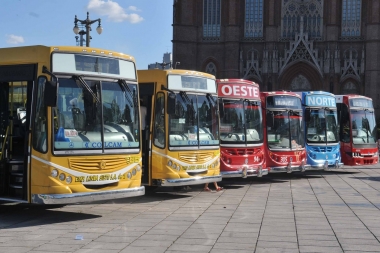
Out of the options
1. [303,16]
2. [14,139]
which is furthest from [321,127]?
[303,16]

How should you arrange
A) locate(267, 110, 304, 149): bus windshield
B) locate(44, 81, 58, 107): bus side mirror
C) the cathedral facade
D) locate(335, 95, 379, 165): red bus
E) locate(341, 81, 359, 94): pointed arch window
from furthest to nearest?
locate(341, 81, 359, 94): pointed arch window < the cathedral facade < locate(335, 95, 379, 165): red bus < locate(267, 110, 304, 149): bus windshield < locate(44, 81, 58, 107): bus side mirror

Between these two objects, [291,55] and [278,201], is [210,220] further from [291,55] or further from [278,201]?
[291,55]

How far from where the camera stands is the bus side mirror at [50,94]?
996 cm

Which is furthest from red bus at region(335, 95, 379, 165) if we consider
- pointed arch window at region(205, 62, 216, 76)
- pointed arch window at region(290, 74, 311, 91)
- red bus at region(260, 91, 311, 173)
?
pointed arch window at region(205, 62, 216, 76)

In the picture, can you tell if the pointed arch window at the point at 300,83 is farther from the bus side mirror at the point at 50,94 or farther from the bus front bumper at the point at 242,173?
the bus side mirror at the point at 50,94

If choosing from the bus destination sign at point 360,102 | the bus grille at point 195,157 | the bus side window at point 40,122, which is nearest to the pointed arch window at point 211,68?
the bus destination sign at point 360,102

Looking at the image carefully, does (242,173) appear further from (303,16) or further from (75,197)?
(303,16)

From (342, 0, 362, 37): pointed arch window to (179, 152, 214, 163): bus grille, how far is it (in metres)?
42.1

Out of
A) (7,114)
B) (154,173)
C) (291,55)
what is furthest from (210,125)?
(291,55)

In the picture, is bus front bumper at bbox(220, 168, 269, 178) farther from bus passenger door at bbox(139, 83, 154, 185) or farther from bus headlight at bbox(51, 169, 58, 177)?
bus headlight at bbox(51, 169, 58, 177)

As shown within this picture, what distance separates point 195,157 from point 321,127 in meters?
8.50

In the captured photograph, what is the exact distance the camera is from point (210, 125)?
592 inches

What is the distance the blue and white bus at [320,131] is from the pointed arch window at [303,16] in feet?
110

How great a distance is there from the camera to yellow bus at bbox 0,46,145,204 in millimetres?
10320
